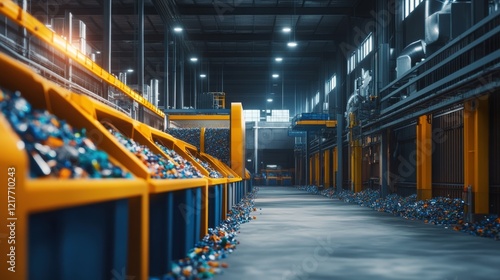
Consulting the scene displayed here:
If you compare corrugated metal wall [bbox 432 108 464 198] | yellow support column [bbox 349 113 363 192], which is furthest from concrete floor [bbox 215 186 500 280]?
yellow support column [bbox 349 113 363 192]

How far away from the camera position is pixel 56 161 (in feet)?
9.77

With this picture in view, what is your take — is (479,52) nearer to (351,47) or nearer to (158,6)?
(158,6)

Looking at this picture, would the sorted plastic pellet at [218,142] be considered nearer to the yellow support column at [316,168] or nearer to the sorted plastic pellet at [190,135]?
the sorted plastic pellet at [190,135]

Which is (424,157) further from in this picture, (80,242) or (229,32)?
(229,32)

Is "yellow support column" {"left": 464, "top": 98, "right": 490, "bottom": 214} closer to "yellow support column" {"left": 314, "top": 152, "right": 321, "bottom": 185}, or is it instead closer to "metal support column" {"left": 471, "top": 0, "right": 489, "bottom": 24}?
"metal support column" {"left": 471, "top": 0, "right": 489, "bottom": 24}

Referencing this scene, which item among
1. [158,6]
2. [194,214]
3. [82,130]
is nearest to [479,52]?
[194,214]

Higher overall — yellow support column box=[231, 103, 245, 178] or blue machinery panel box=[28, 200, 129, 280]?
yellow support column box=[231, 103, 245, 178]

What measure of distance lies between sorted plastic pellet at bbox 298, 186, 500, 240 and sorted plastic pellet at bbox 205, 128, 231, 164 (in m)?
5.14

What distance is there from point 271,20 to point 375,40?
26.9ft

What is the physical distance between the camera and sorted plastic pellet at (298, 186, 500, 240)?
388 inches

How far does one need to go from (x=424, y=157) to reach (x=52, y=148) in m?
13.9

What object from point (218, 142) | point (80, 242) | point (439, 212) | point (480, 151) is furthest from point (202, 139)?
point (80, 242)

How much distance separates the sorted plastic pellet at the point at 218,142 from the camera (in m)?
17.8

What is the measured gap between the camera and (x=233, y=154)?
18000 mm
